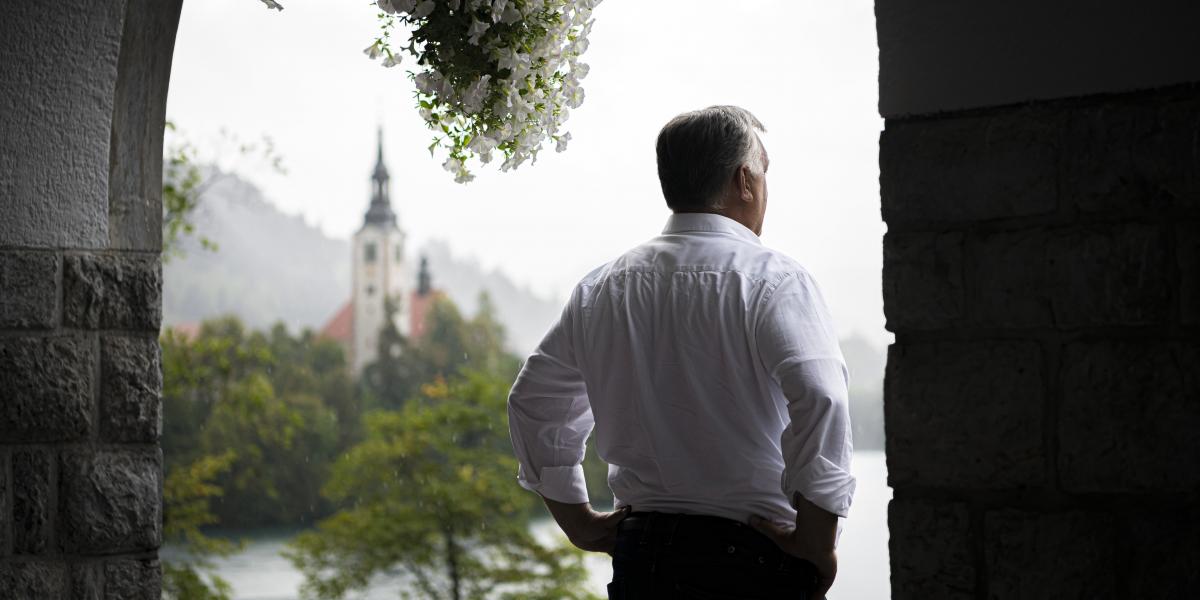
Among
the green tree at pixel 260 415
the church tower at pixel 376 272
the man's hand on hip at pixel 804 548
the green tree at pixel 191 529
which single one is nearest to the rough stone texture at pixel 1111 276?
A: the man's hand on hip at pixel 804 548

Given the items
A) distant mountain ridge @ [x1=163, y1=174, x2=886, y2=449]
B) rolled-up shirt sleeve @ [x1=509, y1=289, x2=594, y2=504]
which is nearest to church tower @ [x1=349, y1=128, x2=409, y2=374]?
distant mountain ridge @ [x1=163, y1=174, x2=886, y2=449]

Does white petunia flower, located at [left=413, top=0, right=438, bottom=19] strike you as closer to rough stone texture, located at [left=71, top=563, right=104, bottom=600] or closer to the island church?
rough stone texture, located at [left=71, top=563, right=104, bottom=600]

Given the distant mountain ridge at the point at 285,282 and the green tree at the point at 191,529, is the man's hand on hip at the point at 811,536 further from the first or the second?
the distant mountain ridge at the point at 285,282

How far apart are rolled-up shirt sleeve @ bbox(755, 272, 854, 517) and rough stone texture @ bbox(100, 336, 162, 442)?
4.08 feet

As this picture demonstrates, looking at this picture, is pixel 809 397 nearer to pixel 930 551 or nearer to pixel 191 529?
pixel 930 551

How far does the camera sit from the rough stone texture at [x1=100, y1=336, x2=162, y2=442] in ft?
6.77

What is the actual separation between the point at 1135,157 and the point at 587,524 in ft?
2.73

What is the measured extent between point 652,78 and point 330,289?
12.3 metres

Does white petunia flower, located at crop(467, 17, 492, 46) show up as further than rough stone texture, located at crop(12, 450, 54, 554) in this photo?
No

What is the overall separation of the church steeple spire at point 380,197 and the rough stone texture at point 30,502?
960 inches

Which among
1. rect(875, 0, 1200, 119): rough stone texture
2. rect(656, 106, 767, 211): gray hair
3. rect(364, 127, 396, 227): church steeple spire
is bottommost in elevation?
rect(656, 106, 767, 211): gray hair

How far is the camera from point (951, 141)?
1226mm

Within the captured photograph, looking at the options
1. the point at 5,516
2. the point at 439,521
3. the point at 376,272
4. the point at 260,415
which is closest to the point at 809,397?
the point at 5,516

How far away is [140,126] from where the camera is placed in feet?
7.20
